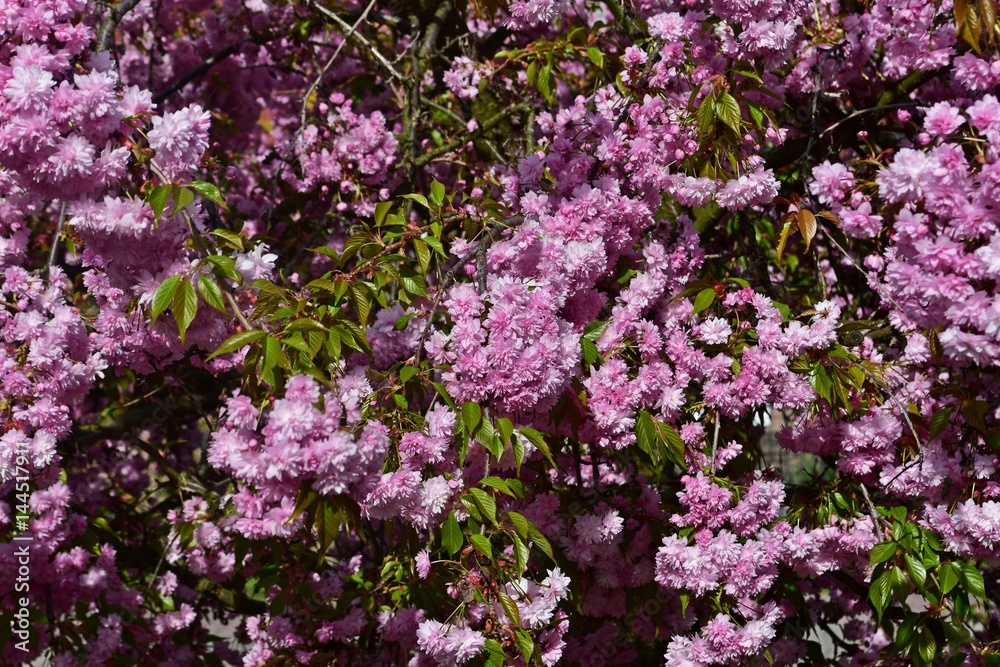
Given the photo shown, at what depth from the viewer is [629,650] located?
3197 millimetres

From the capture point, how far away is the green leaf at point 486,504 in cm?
198

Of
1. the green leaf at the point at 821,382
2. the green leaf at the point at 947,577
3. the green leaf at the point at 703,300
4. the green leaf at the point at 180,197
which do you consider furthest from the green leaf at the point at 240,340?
the green leaf at the point at 947,577

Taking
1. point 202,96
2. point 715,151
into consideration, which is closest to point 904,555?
point 715,151

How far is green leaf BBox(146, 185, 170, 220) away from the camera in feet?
5.83

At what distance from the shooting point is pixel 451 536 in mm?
1994

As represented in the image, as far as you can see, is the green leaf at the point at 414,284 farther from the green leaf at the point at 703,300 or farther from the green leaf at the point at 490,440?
the green leaf at the point at 703,300

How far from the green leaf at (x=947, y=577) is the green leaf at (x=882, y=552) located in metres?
0.13

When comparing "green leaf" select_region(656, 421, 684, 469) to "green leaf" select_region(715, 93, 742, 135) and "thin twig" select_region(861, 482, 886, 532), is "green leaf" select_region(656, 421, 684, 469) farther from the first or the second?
"green leaf" select_region(715, 93, 742, 135)

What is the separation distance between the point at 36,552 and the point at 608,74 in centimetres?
252

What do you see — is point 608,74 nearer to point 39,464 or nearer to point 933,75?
point 933,75

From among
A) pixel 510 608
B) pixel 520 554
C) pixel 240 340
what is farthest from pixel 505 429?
pixel 240 340

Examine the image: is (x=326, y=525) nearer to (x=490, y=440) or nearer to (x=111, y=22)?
(x=490, y=440)

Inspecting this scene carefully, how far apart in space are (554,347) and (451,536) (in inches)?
18.4

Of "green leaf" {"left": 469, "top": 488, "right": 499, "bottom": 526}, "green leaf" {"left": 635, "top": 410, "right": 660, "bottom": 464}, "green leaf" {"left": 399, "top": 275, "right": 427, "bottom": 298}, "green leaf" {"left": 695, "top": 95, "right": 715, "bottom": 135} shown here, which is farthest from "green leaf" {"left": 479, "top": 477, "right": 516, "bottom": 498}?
"green leaf" {"left": 695, "top": 95, "right": 715, "bottom": 135}
